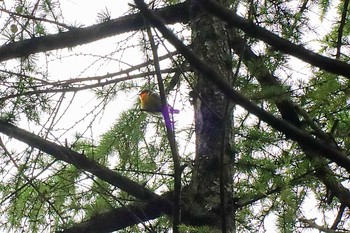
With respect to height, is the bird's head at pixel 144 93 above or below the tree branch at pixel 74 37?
below

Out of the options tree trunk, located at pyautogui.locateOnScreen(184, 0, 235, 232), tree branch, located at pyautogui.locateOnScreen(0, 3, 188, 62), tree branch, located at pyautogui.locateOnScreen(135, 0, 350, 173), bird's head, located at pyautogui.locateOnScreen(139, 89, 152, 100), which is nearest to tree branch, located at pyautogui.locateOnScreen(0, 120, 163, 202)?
tree trunk, located at pyautogui.locateOnScreen(184, 0, 235, 232)

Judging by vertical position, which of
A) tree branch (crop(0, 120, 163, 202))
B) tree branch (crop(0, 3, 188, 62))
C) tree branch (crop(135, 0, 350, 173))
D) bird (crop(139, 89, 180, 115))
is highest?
tree branch (crop(0, 3, 188, 62))

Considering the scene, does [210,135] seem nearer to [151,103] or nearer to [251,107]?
[151,103]

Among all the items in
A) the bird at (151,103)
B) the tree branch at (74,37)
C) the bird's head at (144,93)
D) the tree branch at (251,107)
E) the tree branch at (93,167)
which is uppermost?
the tree branch at (74,37)

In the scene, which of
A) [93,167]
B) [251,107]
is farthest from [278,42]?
[93,167]

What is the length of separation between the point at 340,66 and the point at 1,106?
184 cm

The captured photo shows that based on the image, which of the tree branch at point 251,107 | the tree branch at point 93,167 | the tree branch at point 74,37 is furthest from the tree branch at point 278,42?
the tree branch at point 74,37

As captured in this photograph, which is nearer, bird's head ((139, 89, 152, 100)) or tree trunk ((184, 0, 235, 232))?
tree trunk ((184, 0, 235, 232))

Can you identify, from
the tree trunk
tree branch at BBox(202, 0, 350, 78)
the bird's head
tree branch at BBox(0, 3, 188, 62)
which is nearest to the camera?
tree branch at BBox(202, 0, 350, 78)

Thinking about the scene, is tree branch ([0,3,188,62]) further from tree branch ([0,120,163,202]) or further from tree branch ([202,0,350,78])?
tree branch ([202,0,350,78])

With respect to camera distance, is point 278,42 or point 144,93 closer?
point 278,42

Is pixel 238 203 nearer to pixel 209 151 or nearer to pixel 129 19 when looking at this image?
pixel 209 151

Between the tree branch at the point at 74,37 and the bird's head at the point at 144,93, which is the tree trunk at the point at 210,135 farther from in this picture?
the bird's head at the point at 144,93

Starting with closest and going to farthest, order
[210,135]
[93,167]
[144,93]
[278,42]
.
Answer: [278,42], [93,167], [210,135], [144,93]
